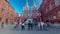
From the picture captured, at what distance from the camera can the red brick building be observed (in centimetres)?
231

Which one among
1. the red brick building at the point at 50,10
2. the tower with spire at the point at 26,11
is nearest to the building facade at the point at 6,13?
the tower with spire at the point at 26,11

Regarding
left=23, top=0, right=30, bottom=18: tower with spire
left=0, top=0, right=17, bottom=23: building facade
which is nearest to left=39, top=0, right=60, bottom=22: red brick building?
left=23, top=0, right=30, bottom=18: tower with spire

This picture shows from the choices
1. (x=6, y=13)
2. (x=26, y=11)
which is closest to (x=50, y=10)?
(x=26, y=11)

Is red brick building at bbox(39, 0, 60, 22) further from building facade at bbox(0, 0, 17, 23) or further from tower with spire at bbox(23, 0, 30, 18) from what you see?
building facade at bbox(0, 0, 17, 23)

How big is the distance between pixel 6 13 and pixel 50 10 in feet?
2.59

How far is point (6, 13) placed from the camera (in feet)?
7.95

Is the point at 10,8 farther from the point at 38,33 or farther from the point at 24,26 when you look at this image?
the point at 38,33

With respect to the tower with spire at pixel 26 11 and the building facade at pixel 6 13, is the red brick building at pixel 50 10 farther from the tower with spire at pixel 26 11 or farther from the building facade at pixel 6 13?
the building facade at pixel 6 13

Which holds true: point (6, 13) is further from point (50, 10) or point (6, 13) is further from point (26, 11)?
point (50, 10)

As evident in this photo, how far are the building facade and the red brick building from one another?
1.71 feet

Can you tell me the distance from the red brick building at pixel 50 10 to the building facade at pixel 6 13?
52 cm

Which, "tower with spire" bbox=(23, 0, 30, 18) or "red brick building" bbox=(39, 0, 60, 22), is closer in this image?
"red brick building" bbox=(39, 0, 60, 22)

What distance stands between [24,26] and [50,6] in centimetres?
58

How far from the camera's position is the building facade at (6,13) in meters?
2.40
